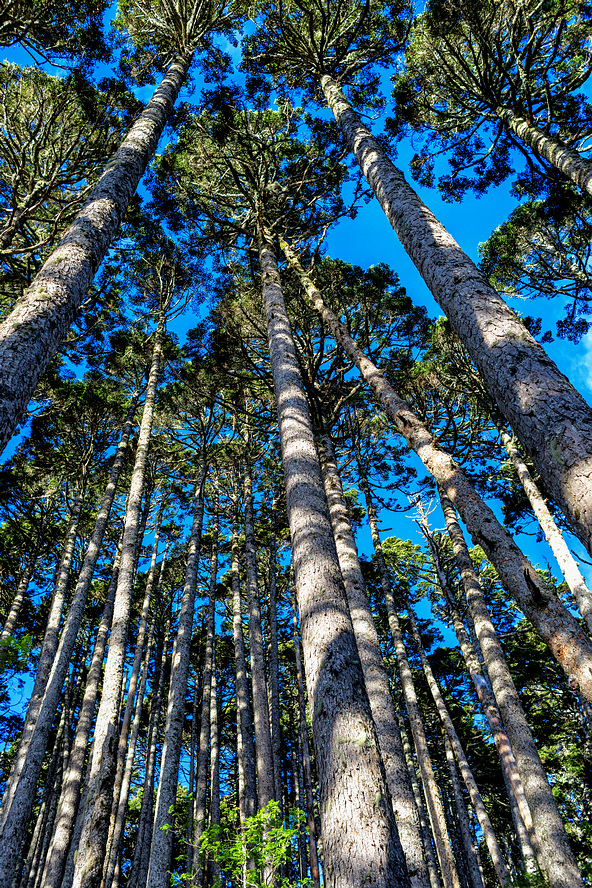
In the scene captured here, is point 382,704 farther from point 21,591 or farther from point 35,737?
point 21,591

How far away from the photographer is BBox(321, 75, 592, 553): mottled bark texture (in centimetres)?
233

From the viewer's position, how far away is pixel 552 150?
905cm

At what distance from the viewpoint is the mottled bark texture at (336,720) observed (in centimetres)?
230

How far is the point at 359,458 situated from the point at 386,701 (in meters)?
7.67

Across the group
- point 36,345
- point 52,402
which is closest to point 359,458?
point 52,402

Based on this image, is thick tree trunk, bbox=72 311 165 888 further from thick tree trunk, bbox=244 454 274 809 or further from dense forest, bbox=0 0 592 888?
thick tree trunk, bbox=244 454 274 809

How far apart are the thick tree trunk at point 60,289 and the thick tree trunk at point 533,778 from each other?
465 centimetres

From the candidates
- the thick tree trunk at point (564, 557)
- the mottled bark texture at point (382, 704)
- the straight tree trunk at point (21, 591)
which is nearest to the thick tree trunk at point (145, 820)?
the straight tree trunk at point (21, 591)

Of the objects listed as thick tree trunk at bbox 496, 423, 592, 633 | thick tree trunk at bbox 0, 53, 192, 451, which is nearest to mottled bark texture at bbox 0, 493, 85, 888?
thick tree trunk at bbox 0, 53, 192, 451

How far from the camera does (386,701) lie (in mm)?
6504

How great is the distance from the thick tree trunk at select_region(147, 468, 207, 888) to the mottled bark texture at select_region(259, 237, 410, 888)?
23.2ft

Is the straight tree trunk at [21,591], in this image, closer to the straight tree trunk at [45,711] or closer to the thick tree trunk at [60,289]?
the straight tree trunk at [45,711]

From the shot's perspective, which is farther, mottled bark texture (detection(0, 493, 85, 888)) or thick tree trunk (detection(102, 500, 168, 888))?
thick tree trunk (detection(102, 500, 168, 888))

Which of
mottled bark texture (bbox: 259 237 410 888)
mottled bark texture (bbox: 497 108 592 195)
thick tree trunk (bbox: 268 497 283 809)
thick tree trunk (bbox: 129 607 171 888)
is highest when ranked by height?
mottled bark texture (bbox: 497 108 592 195)
